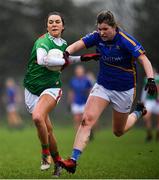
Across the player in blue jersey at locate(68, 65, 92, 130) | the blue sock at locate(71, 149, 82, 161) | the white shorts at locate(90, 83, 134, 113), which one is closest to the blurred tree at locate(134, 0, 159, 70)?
the player in blue jersey at locate(68, 65, 92, 130)

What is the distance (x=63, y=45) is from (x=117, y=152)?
5.53m

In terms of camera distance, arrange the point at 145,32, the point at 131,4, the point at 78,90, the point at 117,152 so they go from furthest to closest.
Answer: the point at 131,4
the point at 145,32
the point at 78,90
the point at 117,152

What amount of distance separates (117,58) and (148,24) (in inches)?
667

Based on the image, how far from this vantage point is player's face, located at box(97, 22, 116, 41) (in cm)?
911

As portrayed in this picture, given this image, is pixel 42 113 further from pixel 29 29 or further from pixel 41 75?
pixel 29 29

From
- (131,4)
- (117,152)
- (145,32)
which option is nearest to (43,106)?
(117,152)

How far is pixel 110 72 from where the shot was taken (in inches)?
376

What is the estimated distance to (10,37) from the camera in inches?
1503

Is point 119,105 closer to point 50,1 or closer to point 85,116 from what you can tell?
point 85,116

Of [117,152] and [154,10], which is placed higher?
[154,10]

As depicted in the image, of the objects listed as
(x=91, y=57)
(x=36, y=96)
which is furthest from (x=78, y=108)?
(x=91, y=57)

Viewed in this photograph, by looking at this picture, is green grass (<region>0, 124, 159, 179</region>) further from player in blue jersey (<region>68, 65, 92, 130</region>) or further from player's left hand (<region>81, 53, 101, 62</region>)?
player in blue jersey (<region>68, 65, 92, 130</region>)


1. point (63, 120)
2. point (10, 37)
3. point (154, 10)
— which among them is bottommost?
point (63, 120)

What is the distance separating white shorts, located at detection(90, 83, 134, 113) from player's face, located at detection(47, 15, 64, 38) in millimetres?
973
